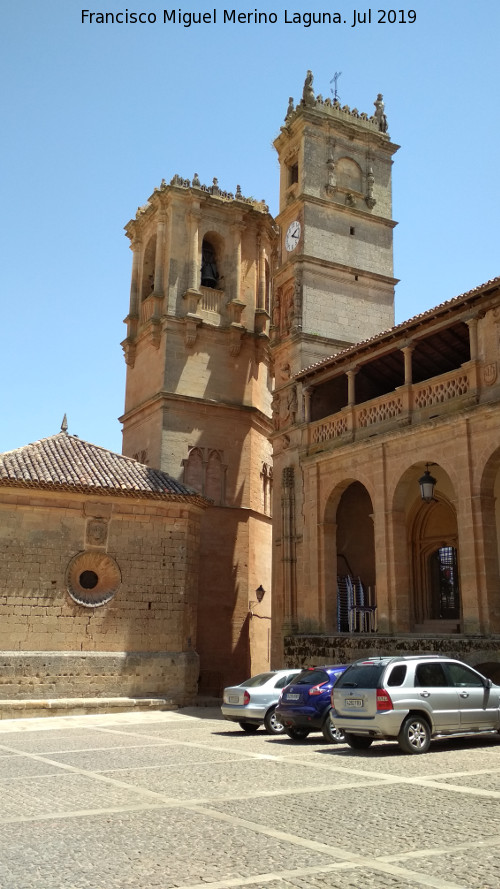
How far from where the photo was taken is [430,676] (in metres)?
12.6

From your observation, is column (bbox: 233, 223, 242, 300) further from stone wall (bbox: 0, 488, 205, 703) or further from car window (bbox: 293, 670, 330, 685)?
car window (bbox: 293, 670, 330, 685)

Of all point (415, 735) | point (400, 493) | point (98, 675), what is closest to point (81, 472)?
point (98, 675)

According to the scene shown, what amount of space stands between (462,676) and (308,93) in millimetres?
22647

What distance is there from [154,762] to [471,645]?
7834mm

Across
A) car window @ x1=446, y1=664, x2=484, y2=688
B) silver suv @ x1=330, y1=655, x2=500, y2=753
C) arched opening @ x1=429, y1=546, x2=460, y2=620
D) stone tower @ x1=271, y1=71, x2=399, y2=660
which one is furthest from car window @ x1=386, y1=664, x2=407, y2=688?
stone tower @ x1=271, y1=71, x2=399, y2=660

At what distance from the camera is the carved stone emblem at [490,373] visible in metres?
17.9

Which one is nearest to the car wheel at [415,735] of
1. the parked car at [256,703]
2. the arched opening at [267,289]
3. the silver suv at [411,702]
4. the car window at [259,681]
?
the silver suv at [411,702]

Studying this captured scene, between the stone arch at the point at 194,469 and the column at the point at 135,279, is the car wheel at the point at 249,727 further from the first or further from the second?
the column at the point at 135,279

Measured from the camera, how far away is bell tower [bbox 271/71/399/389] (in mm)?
26938

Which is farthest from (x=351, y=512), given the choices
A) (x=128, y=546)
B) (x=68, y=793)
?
(x=68, y=793)

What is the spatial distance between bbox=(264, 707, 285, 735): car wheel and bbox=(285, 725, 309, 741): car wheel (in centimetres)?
120

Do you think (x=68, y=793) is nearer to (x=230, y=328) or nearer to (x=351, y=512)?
Answer: (x=351, y=512)

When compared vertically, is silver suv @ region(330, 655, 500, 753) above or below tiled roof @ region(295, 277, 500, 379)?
below

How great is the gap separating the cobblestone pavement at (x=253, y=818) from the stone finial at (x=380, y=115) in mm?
24396
